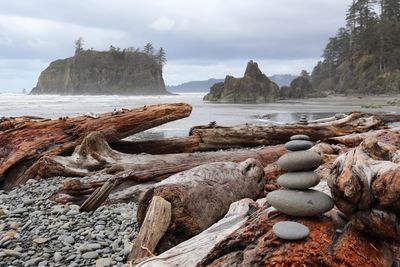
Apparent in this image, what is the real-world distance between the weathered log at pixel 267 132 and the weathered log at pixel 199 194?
4.04 metres

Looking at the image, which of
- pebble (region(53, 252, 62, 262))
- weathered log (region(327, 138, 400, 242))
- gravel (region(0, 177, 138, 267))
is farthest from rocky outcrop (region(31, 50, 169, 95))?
weathered log (region(327, 138, 400, 242))

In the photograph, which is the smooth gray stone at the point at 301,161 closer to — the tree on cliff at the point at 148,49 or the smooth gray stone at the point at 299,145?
the smooth gray stone at the point at 299,145

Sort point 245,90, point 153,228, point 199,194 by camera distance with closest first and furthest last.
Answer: point 153,228 < point 199,194 < point 245,90

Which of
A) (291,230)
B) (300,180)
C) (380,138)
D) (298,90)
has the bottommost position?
(298,90)

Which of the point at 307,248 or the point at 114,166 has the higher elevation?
the point at 307,248

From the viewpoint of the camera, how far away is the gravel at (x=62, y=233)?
413 cm

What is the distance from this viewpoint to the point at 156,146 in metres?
8.86

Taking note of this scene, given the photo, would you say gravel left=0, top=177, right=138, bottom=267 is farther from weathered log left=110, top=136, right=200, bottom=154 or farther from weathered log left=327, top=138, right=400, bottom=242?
weathered log left=110, top=136, right=200, bottom=154

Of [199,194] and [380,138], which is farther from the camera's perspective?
[380,138]

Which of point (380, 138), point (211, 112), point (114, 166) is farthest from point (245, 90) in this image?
point (114, 166)

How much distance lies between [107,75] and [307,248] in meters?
115

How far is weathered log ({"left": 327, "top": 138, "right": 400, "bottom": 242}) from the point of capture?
7.31ft

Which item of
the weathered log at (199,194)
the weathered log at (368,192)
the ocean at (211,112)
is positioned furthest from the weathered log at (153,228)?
the ocean at (211,112)

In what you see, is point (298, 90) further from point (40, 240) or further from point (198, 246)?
point (198, 246)
